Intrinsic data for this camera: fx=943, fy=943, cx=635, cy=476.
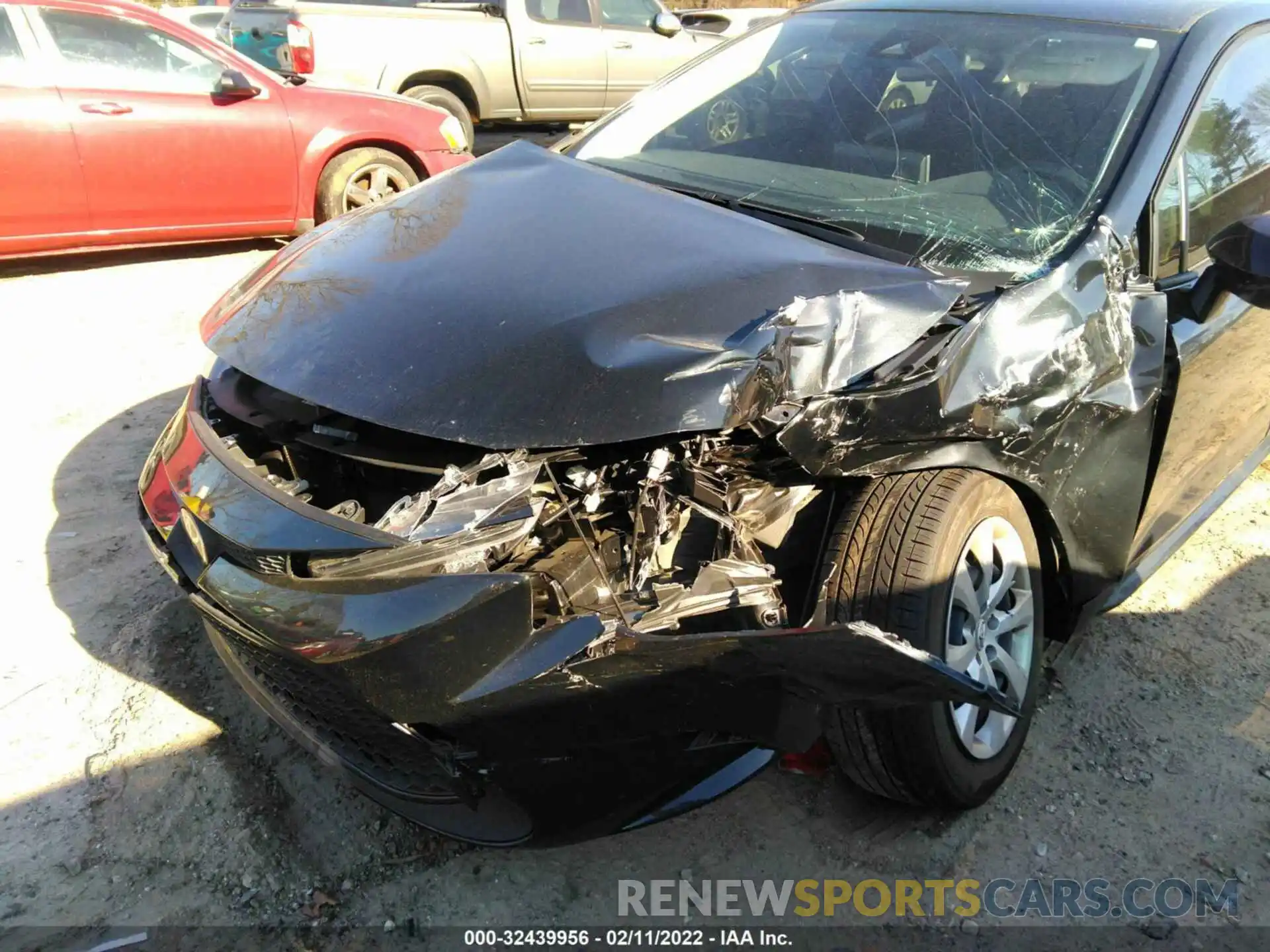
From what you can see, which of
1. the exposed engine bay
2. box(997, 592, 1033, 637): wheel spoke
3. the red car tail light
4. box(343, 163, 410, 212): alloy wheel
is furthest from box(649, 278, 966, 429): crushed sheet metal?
the red car tail light

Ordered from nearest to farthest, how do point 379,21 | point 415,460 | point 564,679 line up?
1. point 564,679
2. point 415,460
3. point 379,21

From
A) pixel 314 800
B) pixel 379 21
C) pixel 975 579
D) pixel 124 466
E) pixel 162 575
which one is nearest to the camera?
pixel 975 579

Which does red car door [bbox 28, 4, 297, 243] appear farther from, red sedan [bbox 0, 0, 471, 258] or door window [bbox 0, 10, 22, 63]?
door window [bbox 0, 10, 22, 63]

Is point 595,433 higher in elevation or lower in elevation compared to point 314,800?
higher

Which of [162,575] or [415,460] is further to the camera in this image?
[162,575]

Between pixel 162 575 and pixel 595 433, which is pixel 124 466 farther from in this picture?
pixel 595 433

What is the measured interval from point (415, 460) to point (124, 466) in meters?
2.36

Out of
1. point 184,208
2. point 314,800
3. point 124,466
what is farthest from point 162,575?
point 184,208

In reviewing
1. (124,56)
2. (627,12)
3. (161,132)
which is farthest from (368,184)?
(627,12)

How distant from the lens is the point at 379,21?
773 cm

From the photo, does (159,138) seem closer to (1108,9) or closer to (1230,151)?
(1108,9)

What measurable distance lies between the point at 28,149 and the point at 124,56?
0.85 meters

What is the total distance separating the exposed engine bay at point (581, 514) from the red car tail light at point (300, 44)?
244 inches

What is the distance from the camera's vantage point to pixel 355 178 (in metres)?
6.31
